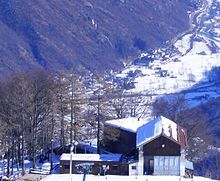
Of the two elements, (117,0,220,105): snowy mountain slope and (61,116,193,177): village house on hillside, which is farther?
(117,0,220,105): snowy mountain slope

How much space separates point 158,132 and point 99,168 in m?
2.29

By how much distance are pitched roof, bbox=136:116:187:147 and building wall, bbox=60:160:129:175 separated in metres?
0.92

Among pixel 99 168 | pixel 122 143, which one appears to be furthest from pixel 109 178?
pixel 122 143

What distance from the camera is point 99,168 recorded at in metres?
25.2

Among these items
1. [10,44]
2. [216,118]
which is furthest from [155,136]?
[10,44]

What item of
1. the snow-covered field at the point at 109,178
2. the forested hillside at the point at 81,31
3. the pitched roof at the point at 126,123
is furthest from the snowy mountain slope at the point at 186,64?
the snow-covered field at the point at 109,178

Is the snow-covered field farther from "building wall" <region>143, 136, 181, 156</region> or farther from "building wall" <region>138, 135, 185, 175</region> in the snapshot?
"building wall" <region>143, 136, 181, 156</region>

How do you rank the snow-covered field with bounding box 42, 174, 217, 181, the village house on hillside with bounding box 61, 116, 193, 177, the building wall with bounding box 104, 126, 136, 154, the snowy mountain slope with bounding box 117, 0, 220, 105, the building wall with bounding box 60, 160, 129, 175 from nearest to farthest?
the snow-covered field with bounding box 42, 174, 217, 181, the building wall with bounding box 60, 160, 129, 175, the village house on hillside with bounding box 61, 116, 193, 177, the building wall with bounding box 104, 126, 136, 154, the snowy mountain slope with bounding box 117, 0, 220, 105

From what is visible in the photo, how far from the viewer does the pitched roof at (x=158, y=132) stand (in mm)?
25312

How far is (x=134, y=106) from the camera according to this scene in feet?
116

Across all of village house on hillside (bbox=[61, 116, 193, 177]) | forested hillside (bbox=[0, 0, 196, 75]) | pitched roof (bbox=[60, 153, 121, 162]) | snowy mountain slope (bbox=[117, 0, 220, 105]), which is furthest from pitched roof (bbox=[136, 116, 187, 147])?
forested hillside (bbox=[0, 0, 196, 75])

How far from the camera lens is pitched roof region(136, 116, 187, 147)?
25312mm

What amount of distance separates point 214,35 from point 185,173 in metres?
73.8

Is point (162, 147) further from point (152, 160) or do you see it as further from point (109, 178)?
point (109, 178)
